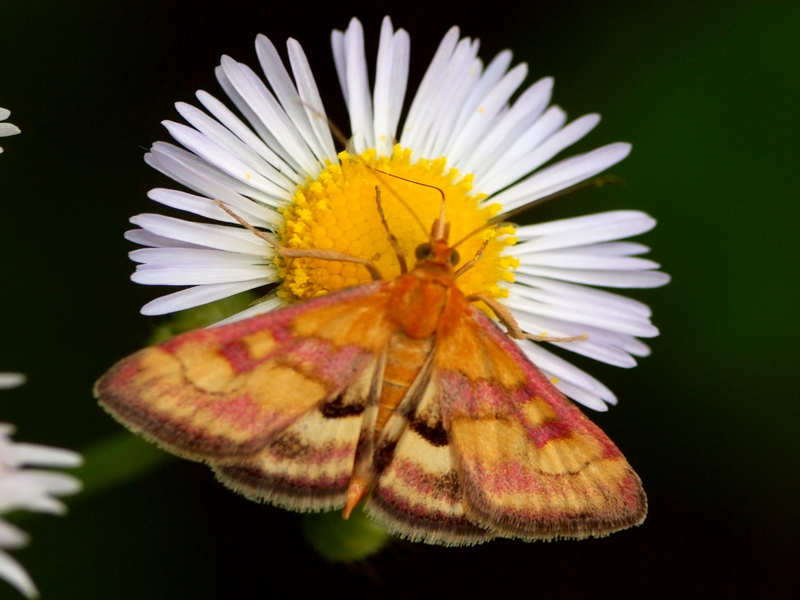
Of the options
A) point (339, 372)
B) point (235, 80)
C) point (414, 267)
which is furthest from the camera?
point (235, 80)

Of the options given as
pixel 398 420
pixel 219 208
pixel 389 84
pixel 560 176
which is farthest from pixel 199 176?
pixel 560 176

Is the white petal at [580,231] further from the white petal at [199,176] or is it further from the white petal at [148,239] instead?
the white petal at [148,239]

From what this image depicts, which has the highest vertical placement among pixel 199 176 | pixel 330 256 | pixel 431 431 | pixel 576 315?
pixel 199 176

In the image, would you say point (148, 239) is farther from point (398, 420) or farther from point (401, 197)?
point (398, 420)

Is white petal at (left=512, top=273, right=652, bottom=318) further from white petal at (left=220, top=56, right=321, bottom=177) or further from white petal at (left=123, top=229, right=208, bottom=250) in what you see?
white petal at (left=123, top=229, right=208, bottom=250)

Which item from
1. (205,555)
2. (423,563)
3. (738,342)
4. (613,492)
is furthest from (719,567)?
(205,555)

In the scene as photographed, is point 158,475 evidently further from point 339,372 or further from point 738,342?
point 738,342
